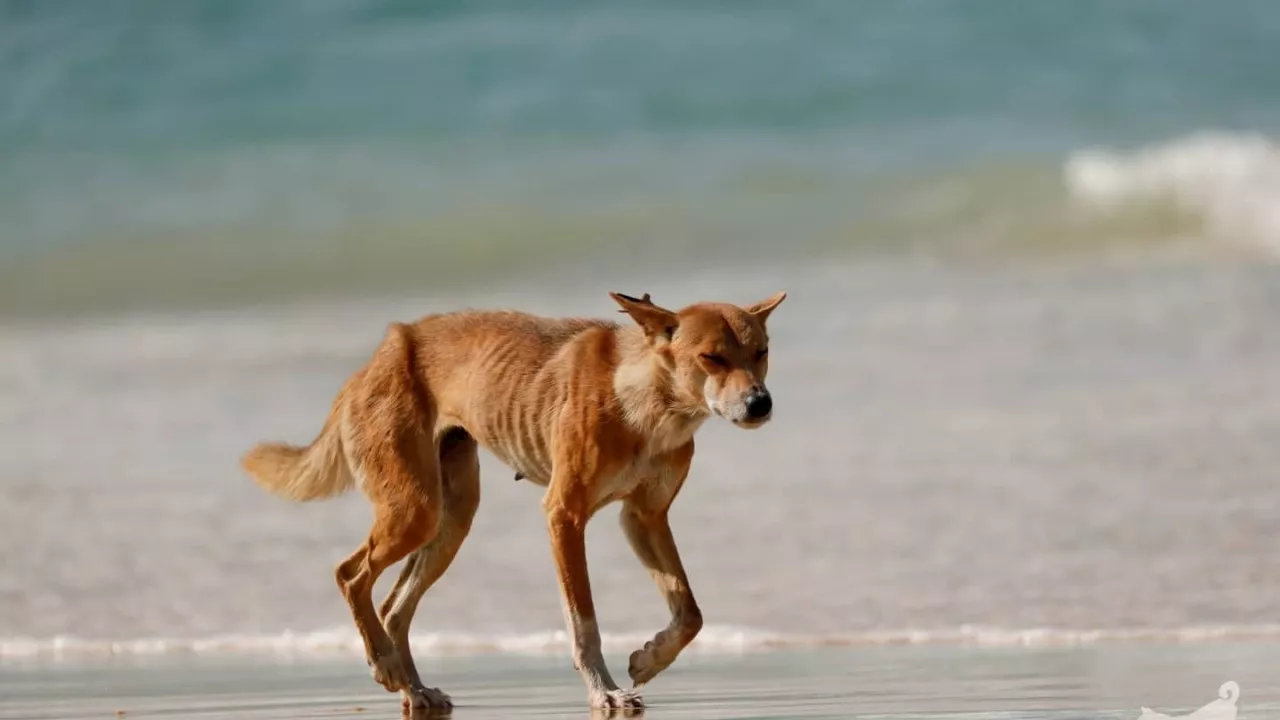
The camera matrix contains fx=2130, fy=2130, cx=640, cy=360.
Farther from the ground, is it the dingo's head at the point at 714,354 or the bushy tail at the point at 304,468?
the dingo's head at the point at 714,354

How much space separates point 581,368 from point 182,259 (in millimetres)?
17315

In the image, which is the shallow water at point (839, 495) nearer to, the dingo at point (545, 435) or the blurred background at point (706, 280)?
the blurred background at point (706, 280)

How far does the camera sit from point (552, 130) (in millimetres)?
26891

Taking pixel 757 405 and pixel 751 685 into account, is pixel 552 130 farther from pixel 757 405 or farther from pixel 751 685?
pixel 757 405

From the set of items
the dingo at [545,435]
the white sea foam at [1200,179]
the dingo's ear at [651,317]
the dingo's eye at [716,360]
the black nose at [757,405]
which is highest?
the white sea foam at [1200,179]

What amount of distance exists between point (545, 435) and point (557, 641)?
2.92 meters

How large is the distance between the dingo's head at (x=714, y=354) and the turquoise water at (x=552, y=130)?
1463 centimetres

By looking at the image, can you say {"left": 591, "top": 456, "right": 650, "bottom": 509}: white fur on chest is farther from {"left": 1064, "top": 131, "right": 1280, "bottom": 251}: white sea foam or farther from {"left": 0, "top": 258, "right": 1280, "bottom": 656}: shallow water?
{"left": 1064, "top": 131, "right": 1280, "bottom": 251}: white sea foam

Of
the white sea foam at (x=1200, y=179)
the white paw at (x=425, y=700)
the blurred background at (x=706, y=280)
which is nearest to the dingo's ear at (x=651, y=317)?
the white paw at (x=425, y=700)

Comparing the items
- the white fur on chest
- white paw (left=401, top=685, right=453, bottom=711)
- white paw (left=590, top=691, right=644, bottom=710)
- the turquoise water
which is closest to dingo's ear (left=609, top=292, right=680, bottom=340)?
the white fur on chest

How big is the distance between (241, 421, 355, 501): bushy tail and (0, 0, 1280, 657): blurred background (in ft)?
5.87

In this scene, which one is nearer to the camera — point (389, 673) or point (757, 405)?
point (757, 405)

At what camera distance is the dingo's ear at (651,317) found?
25.9 feet

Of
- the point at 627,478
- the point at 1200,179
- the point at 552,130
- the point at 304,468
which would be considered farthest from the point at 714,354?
the point at 552,130
